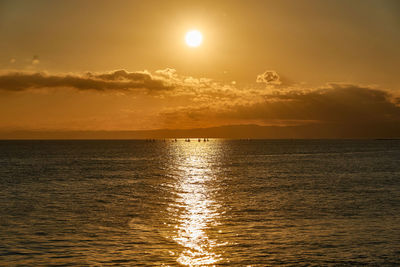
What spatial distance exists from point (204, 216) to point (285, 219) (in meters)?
7.11

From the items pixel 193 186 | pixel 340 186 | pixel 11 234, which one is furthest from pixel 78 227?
pixel 340 186

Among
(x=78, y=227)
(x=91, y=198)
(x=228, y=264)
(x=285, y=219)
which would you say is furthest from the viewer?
(x=91, y=198)

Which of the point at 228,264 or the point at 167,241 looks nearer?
the point at 228,264

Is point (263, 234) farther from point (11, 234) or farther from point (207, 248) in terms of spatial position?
point (11, 234)

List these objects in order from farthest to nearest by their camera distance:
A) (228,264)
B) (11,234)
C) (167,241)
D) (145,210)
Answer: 1. (145,210)
2. (11,234)
3. (167,241)
4. (228,264)

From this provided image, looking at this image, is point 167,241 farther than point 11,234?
No

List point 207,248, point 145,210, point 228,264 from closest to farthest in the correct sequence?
1. point 228,264
2. point 207,248
3. point 145,210

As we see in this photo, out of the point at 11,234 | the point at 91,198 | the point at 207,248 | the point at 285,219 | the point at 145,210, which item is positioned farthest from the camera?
the point at 91,198

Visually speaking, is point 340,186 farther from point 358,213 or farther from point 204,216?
point 204,216

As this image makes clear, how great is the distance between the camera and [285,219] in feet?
105

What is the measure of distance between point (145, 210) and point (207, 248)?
48.5 ft

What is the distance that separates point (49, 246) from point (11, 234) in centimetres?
488

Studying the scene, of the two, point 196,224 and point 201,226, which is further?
point 196,224

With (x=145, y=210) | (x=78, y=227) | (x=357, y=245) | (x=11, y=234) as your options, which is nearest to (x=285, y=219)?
(x=357, y=245)
